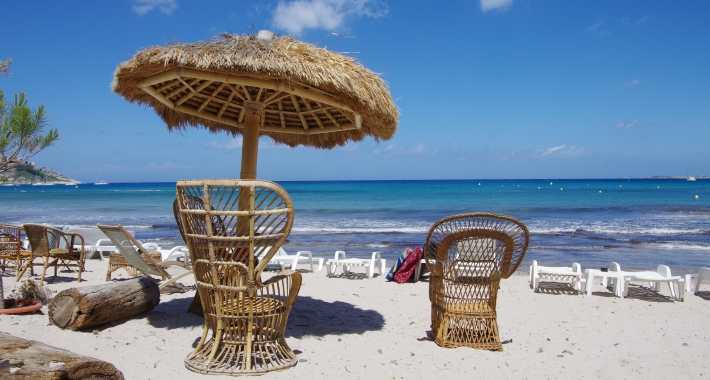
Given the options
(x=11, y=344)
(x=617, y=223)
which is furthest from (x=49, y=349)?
(x=617, y=223)

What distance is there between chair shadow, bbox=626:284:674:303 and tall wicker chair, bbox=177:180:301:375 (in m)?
5.29

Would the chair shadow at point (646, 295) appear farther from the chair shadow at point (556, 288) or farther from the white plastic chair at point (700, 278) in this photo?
the chair shadow at point (556, 288)

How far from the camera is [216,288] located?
3084 mm

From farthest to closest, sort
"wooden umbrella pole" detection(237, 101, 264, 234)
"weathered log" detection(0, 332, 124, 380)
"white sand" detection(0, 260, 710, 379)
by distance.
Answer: "wooden umbrella pole" detection(237, 101, 264, 234) < "white sand" detection(0, 260, 710, 379) < "weathered log" detection(0, 332, 124, 380)

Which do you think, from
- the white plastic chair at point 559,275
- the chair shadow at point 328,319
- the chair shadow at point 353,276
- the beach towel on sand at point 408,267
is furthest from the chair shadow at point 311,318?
the white plastic chair at point 559,275

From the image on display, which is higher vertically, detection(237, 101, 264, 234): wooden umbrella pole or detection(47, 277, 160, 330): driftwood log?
detection(237, 101, 264, 234): wooden umbrella pole

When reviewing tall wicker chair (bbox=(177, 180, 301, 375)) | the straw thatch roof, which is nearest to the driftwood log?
tall wicker chair (bbox=(177, 180, 301, 375))

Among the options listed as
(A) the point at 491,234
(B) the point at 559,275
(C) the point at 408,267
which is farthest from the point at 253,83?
(B) the point at 559,275

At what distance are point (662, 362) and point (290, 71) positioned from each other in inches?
144

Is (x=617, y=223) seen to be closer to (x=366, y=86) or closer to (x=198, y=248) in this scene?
(x=366, y=86)

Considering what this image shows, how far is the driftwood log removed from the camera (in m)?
3.97

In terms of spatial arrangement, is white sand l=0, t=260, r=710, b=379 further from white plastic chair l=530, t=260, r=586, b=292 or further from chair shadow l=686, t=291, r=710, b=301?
white plastic chair l=530, t=260, r=586, b=292

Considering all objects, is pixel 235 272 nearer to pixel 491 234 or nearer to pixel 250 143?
pixel 250 143

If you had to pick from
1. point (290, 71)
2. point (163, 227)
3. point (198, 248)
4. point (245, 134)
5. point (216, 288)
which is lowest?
point (163, 227)
